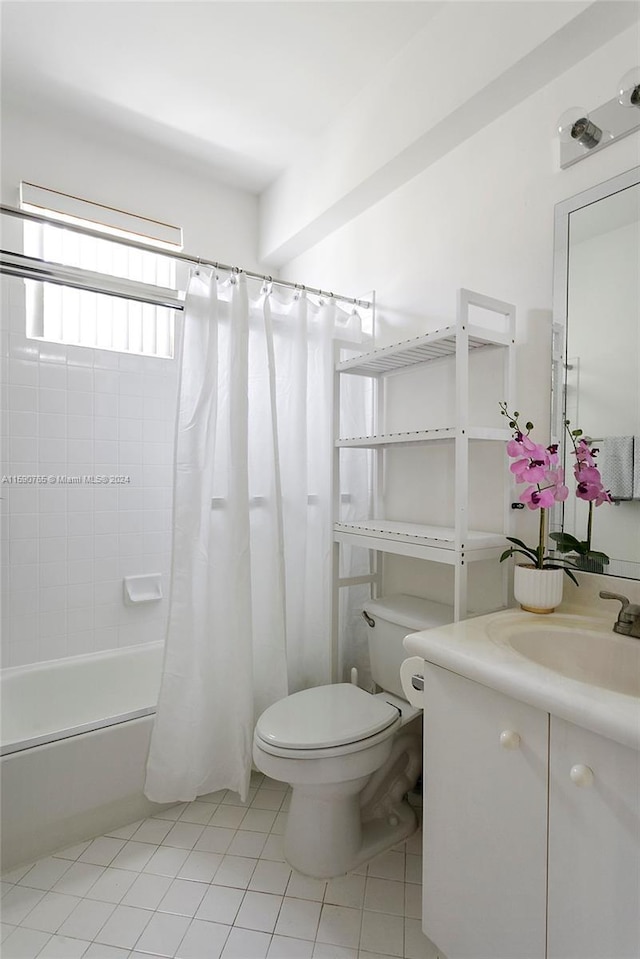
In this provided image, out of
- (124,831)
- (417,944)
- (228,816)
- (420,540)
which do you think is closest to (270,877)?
(228,816)

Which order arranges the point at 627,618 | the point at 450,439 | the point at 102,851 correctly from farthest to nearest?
the point at 450,439
the point at 102,851
the point at 627,618

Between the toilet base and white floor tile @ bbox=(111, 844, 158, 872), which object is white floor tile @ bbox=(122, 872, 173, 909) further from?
the toilet base

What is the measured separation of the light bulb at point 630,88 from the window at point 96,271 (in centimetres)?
165

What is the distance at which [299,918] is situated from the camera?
4.33 ft

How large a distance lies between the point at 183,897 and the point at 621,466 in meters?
1.67

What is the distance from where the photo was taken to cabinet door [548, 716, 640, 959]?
768 millimetres

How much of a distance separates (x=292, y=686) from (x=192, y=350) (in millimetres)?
1369

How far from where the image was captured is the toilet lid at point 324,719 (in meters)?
1.39

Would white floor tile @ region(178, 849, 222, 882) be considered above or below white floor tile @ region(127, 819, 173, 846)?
above

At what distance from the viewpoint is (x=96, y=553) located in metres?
2.35

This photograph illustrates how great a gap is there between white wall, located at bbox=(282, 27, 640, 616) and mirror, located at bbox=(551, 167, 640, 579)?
0.06 meters

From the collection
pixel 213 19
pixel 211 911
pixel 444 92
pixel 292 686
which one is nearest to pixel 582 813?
pixel 211 911

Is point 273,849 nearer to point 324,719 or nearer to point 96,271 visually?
point 324,719

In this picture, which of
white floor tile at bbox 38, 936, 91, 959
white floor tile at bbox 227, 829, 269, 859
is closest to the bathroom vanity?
white floor tile at bbox 227, 829, 269, 859
